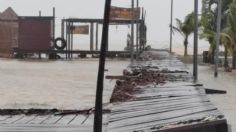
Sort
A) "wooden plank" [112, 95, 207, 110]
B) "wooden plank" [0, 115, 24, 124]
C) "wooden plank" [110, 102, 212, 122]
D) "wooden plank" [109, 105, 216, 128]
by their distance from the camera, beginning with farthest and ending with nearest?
1. "wooden plank" [0, 115, 24, 124]
2. "wooden plank" [112, 95, 207, 110]
3. "wooden plank" [110, 102, 212, 122]
4. "wooden plank" [109, 105, 216, 128]

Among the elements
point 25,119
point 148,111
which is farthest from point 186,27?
point 148,111

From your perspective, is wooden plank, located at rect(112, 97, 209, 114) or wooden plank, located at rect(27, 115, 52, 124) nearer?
wooden plank, located at rect(112, 97, 209, 114)

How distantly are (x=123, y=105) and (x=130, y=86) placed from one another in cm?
190

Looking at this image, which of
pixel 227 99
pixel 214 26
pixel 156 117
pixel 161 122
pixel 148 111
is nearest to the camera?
pixel 161 122

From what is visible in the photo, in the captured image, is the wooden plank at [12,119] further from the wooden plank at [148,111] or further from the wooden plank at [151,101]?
the wooden plank at [148,111]

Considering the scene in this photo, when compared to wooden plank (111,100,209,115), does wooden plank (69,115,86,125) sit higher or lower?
lower

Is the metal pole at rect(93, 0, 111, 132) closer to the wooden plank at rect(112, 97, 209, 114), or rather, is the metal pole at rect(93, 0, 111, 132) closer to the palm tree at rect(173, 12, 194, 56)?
the wooden plank at rect(112, 97, 209, 114)

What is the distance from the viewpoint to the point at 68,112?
7023 mm

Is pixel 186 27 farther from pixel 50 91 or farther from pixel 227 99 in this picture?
pixel 50 91

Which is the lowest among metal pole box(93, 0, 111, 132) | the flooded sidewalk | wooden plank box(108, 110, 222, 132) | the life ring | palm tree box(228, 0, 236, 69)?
the flooded sidewalk

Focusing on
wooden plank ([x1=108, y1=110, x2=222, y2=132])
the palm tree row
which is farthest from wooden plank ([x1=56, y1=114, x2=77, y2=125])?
the palm tree row

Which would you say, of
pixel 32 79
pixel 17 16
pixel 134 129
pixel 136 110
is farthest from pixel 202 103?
pixel 17 16

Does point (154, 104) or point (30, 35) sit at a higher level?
point (30, 35)

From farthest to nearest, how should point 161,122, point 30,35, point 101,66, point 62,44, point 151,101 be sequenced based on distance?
point 62,44
point 30,35
point 151,101
point 161,122
point 101,66
